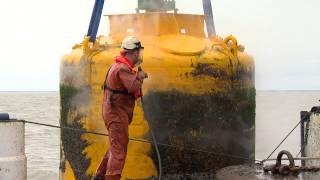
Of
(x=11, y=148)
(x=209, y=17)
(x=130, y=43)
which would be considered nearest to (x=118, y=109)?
(x=130, y=43)

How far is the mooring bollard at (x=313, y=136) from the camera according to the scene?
722 centimetres

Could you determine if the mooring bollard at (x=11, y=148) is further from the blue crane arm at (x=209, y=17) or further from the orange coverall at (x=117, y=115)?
the blue crane arm at (x=209, y=17)

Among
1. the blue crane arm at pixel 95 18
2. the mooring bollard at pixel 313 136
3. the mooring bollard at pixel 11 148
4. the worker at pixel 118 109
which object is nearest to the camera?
the worker at pixel 118 109

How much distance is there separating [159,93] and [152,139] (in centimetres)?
54

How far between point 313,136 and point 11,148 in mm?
3569

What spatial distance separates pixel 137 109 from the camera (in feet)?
22.7

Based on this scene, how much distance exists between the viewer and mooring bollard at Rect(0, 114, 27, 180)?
6.42 m

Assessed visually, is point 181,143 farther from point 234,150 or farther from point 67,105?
point 67,105

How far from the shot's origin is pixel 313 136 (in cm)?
733

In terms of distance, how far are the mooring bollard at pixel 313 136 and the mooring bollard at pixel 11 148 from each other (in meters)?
3.37

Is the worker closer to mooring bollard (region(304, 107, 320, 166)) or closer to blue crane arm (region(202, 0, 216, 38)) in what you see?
blue crane arm (region(202, 0, 216, 38))

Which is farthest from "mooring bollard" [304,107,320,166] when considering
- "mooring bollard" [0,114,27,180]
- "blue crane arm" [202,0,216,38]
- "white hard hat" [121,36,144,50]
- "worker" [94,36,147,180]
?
"mooring bollard" [0,114,27,180]

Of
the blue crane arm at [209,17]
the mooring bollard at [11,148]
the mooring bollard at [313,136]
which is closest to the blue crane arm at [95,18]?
the blue crane arm at [209,17]

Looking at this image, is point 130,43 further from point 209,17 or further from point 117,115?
point 209,17
